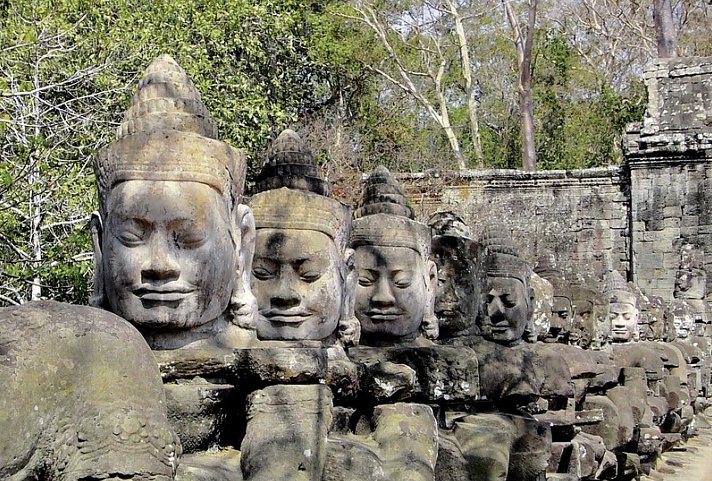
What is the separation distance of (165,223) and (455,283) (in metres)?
2.53

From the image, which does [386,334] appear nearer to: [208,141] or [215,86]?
[208,141]

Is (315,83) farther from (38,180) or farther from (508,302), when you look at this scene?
(508,302)

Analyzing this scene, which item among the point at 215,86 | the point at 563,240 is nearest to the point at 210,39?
the point at 215,86

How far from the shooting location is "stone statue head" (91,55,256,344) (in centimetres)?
304

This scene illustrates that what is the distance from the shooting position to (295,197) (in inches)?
153

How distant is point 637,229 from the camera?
810 inches

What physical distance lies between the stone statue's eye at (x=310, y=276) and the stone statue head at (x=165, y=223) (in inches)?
22.3

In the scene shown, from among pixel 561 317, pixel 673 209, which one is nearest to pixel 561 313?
pixel 561 317

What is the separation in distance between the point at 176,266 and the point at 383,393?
99 cm

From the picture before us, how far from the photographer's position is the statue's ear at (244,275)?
3.31 m

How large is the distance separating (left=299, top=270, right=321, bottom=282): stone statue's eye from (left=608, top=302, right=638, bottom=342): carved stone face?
6.35 meters

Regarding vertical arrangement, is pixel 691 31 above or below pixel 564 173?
above

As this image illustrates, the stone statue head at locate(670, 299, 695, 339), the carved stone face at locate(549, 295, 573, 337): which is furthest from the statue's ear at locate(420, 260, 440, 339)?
the stone statue head at locate(670, 299, 695, 339)

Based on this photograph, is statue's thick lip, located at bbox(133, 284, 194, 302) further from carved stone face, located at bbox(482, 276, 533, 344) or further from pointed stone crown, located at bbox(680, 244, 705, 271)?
pointed stone crown, located at bbox(680, 244, 705, 271)
